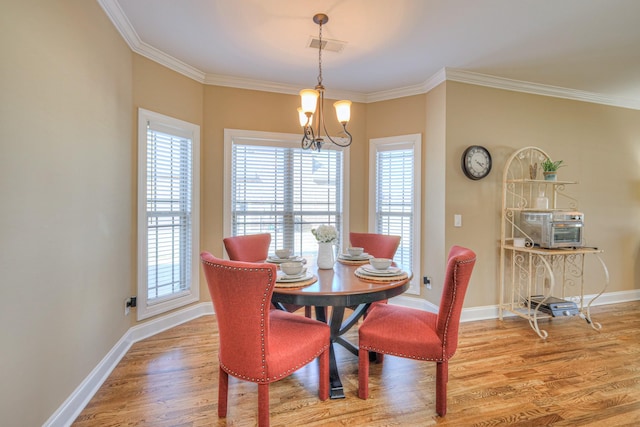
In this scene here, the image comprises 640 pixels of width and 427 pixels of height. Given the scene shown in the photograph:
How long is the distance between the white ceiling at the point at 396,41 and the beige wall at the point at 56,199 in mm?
585

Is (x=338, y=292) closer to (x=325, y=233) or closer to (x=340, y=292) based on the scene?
(x=340, y=292)

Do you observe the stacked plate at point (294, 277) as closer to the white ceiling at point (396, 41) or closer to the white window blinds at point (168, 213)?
the white window blinds at point (168, 213)

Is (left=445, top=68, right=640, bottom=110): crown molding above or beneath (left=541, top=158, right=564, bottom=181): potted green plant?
above

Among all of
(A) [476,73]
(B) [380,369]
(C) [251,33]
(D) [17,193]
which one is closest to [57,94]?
(D) [17,193]

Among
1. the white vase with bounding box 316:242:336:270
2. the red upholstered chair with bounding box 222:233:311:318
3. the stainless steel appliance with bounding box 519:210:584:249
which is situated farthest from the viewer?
the stainless steel appliance with bounding box 519:210:584:249

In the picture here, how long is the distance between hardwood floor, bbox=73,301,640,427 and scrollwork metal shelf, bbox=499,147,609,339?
0.56 metres

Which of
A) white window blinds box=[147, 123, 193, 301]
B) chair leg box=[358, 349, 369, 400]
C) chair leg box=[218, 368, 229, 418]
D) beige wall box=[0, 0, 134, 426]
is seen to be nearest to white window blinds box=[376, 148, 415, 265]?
chair leg box=[358, 349, 369, 400]

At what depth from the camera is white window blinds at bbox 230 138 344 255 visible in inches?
139

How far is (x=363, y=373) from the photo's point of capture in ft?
6.38

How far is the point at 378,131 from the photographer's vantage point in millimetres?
3832

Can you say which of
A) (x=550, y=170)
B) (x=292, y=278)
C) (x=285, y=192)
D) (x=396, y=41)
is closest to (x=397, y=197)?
(x=285, y=192)

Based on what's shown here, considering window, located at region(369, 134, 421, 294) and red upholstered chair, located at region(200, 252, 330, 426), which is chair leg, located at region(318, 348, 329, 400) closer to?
red upholstered chair, located at region(200, 252, 330, 426)

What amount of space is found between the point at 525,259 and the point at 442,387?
7.82ft

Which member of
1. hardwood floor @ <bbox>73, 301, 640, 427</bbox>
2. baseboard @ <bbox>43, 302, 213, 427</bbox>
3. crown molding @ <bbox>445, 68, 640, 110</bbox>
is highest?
crown molding @ <bbox>445, 68, 640, 110</bbox>
